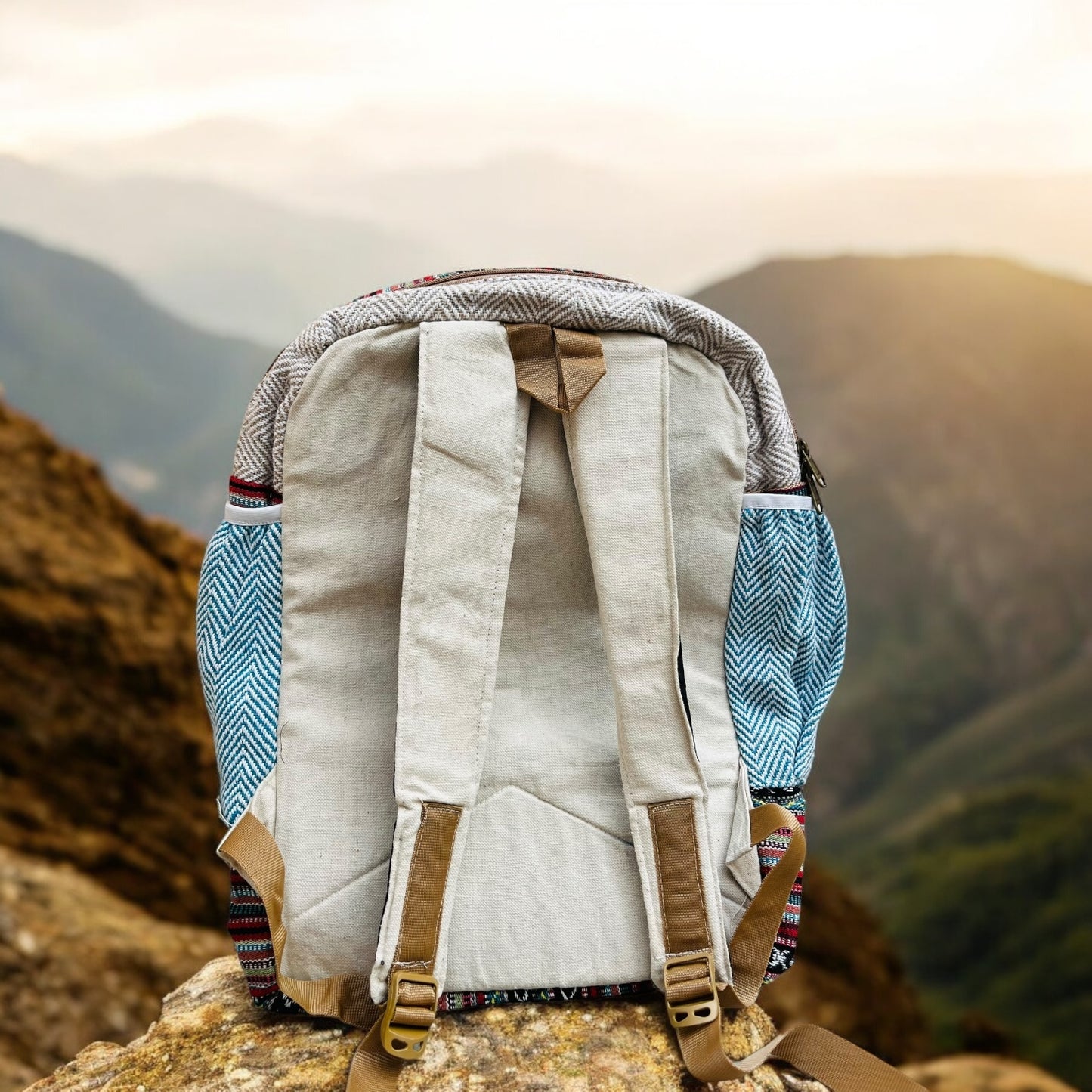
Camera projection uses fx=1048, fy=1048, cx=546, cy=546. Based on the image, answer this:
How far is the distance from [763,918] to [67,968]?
5.33 feet

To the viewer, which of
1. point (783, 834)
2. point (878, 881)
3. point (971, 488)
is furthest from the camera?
point (971, 488)

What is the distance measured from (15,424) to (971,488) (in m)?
18.4

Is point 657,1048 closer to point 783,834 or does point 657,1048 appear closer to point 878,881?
point 783,834

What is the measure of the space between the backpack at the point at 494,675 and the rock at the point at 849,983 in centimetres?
238

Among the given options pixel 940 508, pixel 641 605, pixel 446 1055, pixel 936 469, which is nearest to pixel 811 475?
pixel 641 605

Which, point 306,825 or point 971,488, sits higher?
point 306,825

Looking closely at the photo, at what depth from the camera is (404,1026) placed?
1104 mm

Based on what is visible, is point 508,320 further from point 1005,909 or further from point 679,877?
point 1005,909

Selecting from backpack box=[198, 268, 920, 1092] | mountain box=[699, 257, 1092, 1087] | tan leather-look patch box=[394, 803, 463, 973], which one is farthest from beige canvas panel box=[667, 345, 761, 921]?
mountain box=[699, 257, 1092, 1087]

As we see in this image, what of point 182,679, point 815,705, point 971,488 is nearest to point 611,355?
point 815,705

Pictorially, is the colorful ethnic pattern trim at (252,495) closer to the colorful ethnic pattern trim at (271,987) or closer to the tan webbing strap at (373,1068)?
the colorful ethnic pattern trim at (271,987)

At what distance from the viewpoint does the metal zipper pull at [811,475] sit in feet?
4.76

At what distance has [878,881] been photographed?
1309 cm

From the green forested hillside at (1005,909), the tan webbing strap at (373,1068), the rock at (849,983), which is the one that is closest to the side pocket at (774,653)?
the tan webbing strap at (373,1068)
